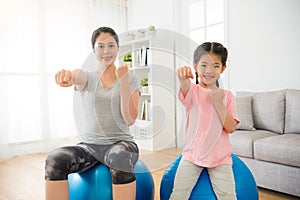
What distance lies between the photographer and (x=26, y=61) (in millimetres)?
3324

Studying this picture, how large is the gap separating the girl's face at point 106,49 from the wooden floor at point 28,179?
0.43 m

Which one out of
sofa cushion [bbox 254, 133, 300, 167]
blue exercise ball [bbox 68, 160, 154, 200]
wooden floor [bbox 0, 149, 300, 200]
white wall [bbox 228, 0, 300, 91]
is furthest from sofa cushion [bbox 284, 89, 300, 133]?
blue exercise ball [bbox 68, 160, 154, 200]

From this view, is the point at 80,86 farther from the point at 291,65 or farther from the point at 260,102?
the point at 291,65

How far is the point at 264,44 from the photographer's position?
8.79 feet

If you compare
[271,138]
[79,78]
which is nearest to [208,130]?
[79,78]

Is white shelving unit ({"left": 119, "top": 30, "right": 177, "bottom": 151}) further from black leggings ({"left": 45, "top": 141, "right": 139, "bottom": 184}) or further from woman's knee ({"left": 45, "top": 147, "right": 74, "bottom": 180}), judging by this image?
woman's knee ({"left": 45, "top": 147, "right": 74, "bottom": 180})

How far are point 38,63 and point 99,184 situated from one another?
2588 millimetres

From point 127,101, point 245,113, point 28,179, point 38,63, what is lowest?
point 28,179

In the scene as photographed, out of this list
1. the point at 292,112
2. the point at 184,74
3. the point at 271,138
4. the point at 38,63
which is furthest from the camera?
the point at 38,63

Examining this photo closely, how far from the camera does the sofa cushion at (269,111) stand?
7.56ft

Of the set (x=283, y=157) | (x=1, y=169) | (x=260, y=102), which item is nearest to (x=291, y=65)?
(x=260, y=102)

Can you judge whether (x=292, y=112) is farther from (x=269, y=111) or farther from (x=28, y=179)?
(x=28, y=179)

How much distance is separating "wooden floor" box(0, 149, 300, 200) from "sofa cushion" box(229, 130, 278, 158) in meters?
0.30

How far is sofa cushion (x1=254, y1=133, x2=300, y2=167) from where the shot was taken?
1828 mm
